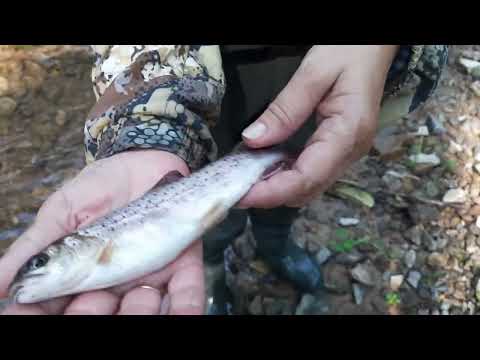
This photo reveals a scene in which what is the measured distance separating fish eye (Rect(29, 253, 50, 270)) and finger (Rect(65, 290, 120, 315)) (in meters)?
0.18

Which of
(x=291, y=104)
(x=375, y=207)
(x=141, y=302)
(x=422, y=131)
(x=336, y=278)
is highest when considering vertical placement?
(x=291, y=104)

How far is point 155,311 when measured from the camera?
1742 millimetres

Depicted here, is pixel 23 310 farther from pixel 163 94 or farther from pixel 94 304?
pixel 163 94

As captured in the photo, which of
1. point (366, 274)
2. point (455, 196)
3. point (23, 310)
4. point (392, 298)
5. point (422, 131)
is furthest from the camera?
point (422, 131)

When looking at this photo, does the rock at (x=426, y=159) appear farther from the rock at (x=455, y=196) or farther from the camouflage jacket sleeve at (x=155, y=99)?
the camouflage jacket sleeve at (x=155, y=99)

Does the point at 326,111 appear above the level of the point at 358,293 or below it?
above

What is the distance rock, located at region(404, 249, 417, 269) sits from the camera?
3.27 meters

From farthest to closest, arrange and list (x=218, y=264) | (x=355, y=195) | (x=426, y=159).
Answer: (x=426, y=159), (x=355, y=195), (x=218, y=264)

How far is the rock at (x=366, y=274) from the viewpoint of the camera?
323 cm

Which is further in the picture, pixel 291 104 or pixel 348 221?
pixel 348 221

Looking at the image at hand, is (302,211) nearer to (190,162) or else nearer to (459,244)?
(459,244)

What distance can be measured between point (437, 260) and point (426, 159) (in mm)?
940

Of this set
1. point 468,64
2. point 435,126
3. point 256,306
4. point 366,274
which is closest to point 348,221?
point 366,274

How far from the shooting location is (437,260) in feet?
10.7
